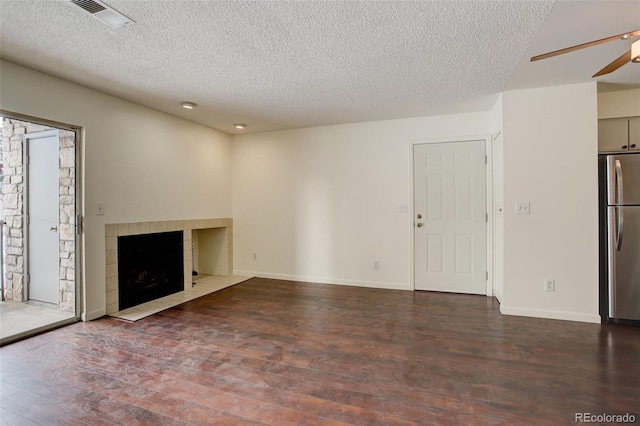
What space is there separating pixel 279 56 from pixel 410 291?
3.45 meters

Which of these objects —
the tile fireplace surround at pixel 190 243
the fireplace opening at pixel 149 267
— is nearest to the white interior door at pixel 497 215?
the tile fireplace surround at pixel 190 243

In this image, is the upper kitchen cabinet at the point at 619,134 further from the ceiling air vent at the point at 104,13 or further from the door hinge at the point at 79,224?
the door hinge at the point at 79,224

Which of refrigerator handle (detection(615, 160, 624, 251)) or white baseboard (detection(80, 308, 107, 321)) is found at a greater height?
refrigerator handle (detection(615, 160, 624, 251))

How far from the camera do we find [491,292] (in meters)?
4.11

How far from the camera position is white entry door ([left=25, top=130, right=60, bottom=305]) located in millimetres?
3527

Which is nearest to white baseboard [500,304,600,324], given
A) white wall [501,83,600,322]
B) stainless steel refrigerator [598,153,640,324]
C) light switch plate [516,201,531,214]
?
white wall [501,83,600,322]

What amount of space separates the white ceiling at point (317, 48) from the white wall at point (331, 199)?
0.90 meters


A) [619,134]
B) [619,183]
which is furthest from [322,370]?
[619,134]

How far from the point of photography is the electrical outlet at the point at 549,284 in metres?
3.25

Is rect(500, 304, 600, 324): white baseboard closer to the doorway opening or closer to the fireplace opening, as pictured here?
the fireplace opening

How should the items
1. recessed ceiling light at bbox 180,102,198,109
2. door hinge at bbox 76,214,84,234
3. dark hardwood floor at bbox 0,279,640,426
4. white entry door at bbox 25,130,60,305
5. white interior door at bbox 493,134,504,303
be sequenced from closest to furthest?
dark hardwood floor at bbox 0,279,640,426
door hinge at bbox 76,214,84,234
white entry door at bbox 25,130,60,305
white interior door at bbox 493,134,504,303
recessed ceiling light at bbox 180,102,198,109

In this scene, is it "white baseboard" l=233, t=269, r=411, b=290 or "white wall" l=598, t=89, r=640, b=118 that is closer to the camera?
Answer: "white wall" l=598, t=89, r=640, b=118

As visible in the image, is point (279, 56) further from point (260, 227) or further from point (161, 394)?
point (260, 227)

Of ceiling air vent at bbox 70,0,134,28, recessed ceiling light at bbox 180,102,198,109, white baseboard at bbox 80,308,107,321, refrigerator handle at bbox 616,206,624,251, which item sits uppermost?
recessed ceiling light at bbox 180,102,198,109
